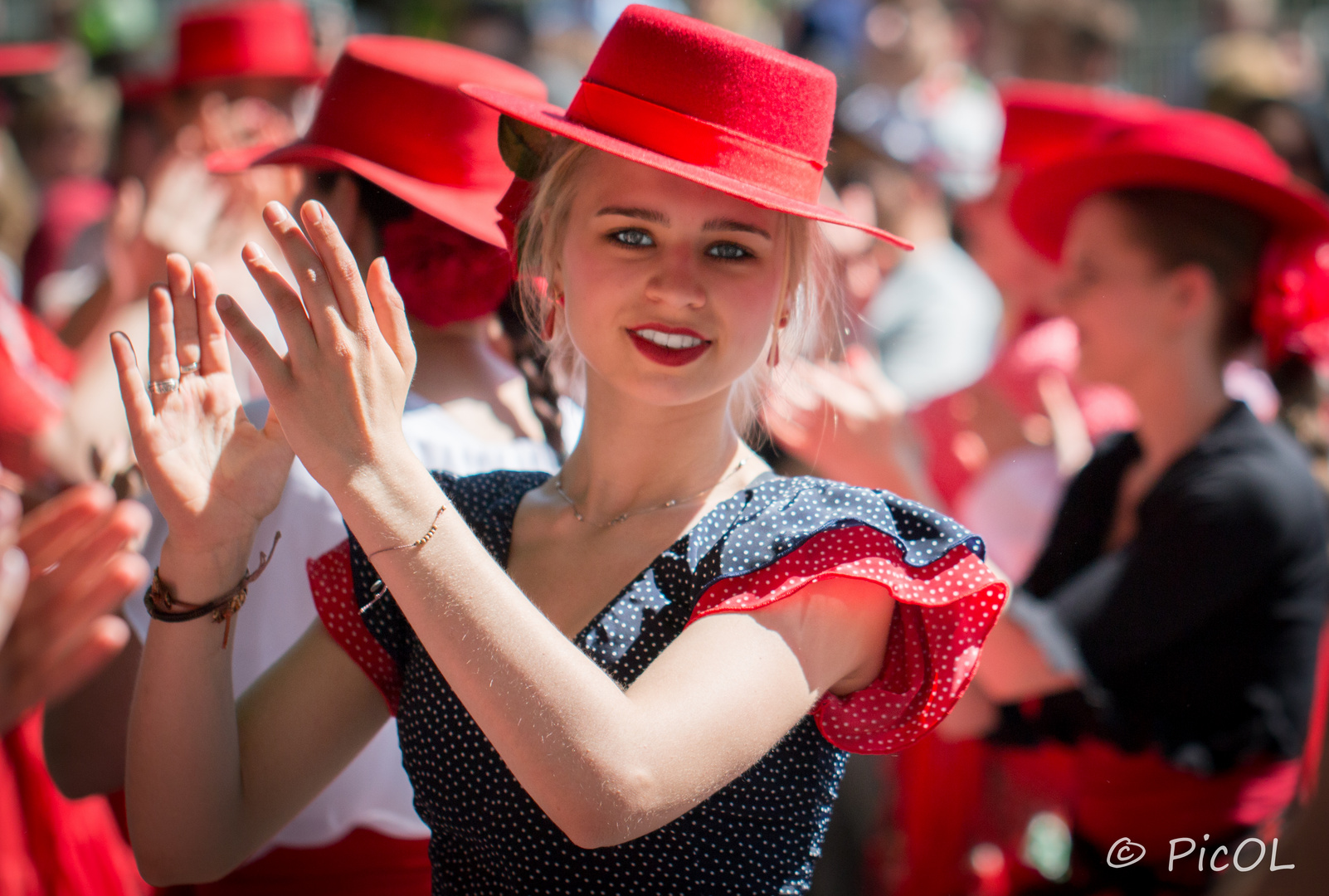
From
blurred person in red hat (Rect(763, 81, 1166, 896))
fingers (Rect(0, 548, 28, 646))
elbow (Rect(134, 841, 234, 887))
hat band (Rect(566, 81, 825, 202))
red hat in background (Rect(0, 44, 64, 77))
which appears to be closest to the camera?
fingers (Rect(0, 548, 28, 646))

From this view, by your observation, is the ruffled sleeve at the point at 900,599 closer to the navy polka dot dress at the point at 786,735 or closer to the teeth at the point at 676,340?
the navy polka dot dress at the point at 786,735

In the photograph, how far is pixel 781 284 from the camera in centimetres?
129

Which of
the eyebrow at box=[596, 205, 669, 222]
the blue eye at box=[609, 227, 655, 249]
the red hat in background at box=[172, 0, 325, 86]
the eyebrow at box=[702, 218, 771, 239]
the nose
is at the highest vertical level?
the eyebrow at box=[702, 218, 771, 239]

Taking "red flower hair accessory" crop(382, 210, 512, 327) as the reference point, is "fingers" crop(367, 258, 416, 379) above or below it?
above

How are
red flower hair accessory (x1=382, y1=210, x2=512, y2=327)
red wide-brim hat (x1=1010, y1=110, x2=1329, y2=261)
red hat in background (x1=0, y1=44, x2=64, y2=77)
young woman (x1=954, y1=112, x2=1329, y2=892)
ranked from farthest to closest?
1. red hat in background (x1=0, y1=44, x2=64, y2=77)
2. red wide-brim hat (x1=1010, y1=110, x2=1329, y2=261)
3. young woman (x1=954, y1=112, x2=1329, y2=892)
4. red flower hair accessory (x1=382, y1=210, x2=512, y2=327)

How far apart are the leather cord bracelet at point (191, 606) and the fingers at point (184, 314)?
227mm

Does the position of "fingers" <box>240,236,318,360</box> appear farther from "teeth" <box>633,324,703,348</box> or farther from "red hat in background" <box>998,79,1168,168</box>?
"red hat in background" <box>998,79,1168,168</box>

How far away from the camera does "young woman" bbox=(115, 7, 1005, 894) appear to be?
1.00 m

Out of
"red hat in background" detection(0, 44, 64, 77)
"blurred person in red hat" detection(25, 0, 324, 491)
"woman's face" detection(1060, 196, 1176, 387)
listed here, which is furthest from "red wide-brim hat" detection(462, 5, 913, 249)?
"red hat in background" detection(0, 44, 64, 77)

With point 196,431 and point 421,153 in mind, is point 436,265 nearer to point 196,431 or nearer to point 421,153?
point 421,153

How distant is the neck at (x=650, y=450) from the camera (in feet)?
4.36

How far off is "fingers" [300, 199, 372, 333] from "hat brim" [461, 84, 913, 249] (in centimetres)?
28

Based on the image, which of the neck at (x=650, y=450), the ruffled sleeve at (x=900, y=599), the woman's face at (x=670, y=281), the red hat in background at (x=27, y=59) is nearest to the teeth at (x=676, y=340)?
the woman's face at (x=670, y=281)

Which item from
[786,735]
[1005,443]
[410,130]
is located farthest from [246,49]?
[786,735]
